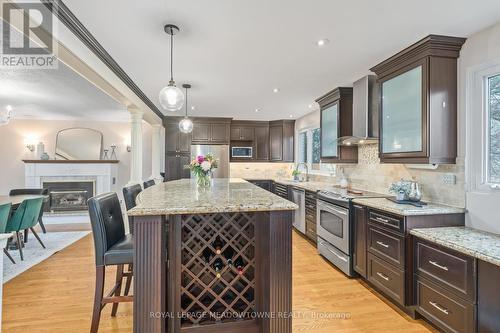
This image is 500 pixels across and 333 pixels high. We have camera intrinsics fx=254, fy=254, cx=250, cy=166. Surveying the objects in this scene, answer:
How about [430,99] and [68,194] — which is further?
[68,194]

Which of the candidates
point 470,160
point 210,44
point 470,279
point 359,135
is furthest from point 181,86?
point 470,279

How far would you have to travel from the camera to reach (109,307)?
2.42 m

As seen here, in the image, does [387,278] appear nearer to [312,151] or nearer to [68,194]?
[312,151]

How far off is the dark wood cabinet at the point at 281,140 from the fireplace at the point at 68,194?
4.66 m

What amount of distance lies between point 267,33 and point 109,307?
296cm

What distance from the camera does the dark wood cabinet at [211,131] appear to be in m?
6.39

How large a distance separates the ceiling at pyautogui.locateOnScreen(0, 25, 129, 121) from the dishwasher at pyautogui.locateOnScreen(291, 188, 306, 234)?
3.86 m

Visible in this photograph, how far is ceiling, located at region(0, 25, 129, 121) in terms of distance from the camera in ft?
11.5

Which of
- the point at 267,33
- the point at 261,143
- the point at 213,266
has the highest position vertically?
the point at 267,33

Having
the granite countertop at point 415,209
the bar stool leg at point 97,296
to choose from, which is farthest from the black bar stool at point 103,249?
the granite countertop at point 415,209

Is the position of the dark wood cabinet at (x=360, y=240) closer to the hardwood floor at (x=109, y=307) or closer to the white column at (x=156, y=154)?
the hardwood floor at (x=109, y=307)

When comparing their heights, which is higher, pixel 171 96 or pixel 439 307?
pixel 171 96

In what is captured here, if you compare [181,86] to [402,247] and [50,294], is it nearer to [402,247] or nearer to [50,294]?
[50,294]

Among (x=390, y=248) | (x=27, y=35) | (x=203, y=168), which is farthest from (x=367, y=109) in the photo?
(x=27, y=35)
